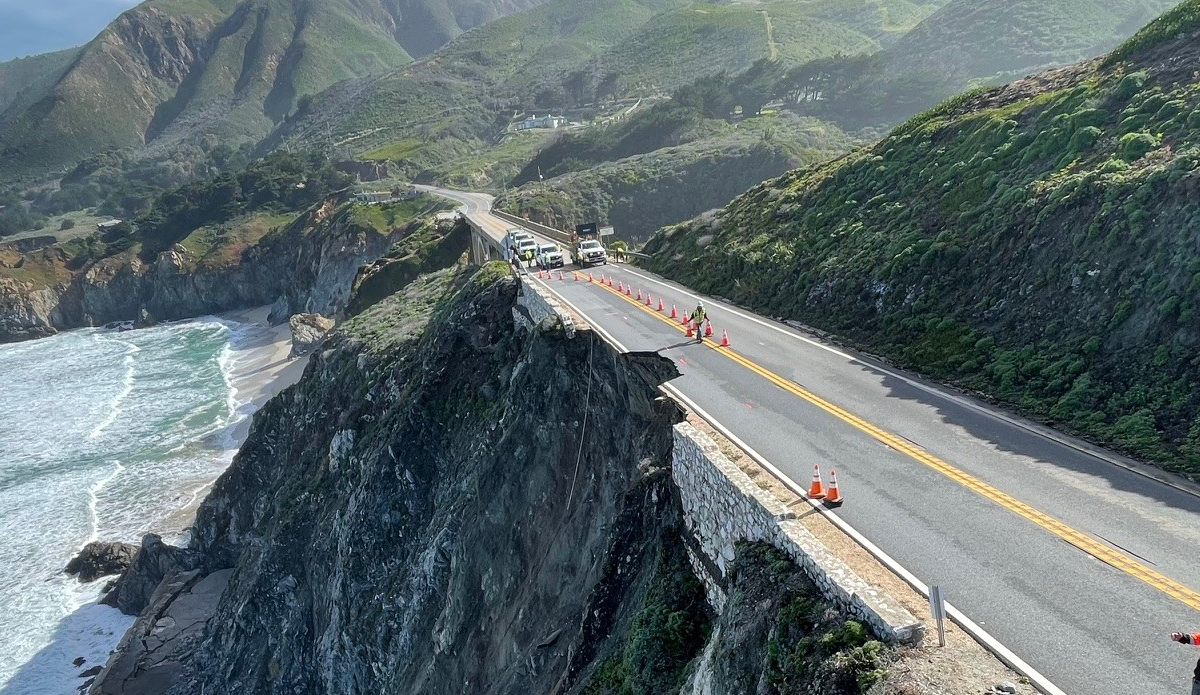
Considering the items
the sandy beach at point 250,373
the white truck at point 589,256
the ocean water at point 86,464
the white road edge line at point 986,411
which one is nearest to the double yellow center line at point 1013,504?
the white road edge line at point 986,411

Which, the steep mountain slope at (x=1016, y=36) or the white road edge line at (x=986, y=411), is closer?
the white road edge line at (x=986, y=411)

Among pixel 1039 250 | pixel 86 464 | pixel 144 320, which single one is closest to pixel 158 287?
pixel 144 320

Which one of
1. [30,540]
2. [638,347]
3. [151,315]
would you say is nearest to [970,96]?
[638,347]

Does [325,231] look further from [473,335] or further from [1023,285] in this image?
[1023,285]

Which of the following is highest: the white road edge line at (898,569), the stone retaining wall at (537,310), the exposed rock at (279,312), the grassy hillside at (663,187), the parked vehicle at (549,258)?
the grassy hillside at (663,187)

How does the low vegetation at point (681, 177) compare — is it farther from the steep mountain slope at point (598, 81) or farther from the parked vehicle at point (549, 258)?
the steep mountain slope at point (598, 81)
